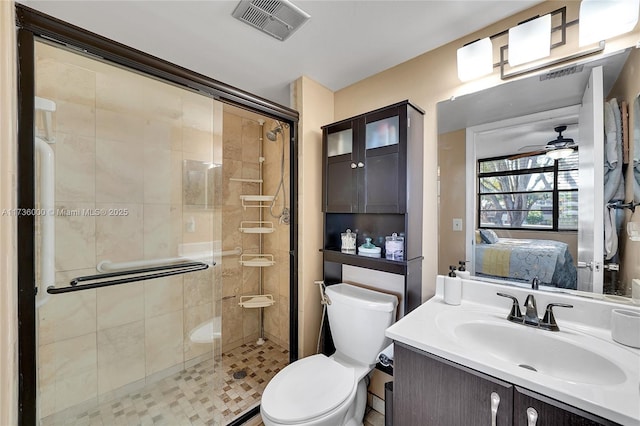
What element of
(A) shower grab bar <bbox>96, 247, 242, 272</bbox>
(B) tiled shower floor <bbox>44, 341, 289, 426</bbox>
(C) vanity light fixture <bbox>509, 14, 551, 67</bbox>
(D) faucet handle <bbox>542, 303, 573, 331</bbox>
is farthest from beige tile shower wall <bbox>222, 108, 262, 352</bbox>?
(D) faucet handle <bbox>542, 303, 573, 331</bbox>

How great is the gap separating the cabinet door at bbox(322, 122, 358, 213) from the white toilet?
1.92 feet

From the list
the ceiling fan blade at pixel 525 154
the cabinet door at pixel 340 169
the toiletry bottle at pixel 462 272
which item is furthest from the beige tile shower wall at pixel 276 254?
the ceiling fan blade at pixel 525 154

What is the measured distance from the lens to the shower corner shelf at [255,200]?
2.29m

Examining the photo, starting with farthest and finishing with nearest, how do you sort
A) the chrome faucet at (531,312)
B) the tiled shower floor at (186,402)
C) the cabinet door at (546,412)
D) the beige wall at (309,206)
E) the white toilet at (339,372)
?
the beige wall at (309,206)
the tiled shower floor at (186,402)
the white toilet at (339,372)
the chrome faucet at (531,312)
the cabinet door at (546,412)

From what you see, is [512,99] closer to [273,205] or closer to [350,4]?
[350,4]

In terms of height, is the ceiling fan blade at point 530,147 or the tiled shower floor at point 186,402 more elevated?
the ceiling fan blade at point 530,147

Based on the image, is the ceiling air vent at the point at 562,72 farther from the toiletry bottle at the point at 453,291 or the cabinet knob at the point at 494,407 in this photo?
the cabinet knob at the point at 494,407

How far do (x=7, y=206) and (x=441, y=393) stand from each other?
1.49 metres

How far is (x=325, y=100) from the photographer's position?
2000 mm

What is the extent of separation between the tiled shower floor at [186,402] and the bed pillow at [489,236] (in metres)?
1.73

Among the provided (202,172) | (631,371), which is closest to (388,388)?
(631,371)

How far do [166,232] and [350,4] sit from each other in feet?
5.17

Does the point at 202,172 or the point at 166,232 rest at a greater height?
the point at 202,172

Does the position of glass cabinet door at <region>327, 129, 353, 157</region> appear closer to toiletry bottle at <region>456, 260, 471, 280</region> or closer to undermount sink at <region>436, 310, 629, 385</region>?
toiletry bottle at <region>456, 260, 471, 280</region>
